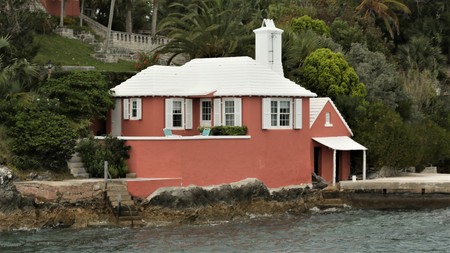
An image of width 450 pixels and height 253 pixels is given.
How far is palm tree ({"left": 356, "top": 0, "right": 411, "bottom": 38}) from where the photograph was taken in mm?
72312

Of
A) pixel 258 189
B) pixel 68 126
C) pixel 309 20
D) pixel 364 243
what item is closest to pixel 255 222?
pixel 258 189

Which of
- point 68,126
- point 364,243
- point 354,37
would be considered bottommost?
point 364,243

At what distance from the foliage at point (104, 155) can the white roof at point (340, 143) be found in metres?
10.7

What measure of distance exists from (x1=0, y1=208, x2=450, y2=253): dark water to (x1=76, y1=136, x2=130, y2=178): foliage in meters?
3.74

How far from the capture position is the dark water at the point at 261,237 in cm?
3422

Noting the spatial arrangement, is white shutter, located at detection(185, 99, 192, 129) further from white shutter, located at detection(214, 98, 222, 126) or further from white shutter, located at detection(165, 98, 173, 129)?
white shutter, located at detection(214, 98, 222, 126)

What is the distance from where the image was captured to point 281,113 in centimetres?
4553

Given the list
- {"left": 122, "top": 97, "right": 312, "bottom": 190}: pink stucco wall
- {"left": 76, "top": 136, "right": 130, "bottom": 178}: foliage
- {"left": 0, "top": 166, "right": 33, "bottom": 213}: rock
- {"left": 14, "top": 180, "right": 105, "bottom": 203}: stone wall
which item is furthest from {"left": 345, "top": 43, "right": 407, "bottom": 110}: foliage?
{"left": 0, "top": 166, "right": 33, "bottom": 213}: rock

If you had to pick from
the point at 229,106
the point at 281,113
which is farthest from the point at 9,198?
the point at 281,113

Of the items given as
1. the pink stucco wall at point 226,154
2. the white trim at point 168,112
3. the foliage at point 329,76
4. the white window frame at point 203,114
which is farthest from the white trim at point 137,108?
the foliage at point 329,76

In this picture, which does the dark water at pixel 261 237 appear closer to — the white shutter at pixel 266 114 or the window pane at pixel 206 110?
the white shutter at pixel 266 114

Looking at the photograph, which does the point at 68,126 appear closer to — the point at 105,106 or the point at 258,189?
the point at 105,106

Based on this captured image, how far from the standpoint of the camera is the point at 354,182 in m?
47.5

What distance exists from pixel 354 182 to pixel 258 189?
6.50 m
